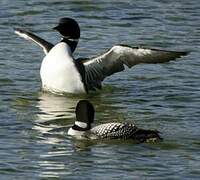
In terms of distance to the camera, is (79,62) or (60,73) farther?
(79,62)

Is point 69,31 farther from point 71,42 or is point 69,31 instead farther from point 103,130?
point 103,130

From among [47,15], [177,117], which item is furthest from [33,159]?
[47,15]

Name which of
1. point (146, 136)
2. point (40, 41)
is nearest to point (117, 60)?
point (40, 41)

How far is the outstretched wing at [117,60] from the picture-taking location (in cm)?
1617

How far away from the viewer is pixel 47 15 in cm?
2139

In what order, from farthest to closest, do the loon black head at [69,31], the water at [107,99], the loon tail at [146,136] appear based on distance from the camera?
the loon black head at [69,31]
the loon tail at [146,136]
the water at [107,99]

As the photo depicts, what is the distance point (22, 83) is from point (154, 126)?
11.1 feet

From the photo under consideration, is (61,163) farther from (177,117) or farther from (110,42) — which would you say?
(110,42)

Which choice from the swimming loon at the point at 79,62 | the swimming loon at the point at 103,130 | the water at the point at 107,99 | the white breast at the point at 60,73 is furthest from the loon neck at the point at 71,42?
the swimming loon at the point at 103,130

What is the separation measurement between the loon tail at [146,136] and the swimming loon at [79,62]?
3.30 metres

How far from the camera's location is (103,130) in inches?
512

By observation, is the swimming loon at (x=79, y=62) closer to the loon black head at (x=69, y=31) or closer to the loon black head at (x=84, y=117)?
the loon black head at (x=69, y=31)

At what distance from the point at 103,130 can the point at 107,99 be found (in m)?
3.07

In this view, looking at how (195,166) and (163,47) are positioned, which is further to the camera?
(163,47)
